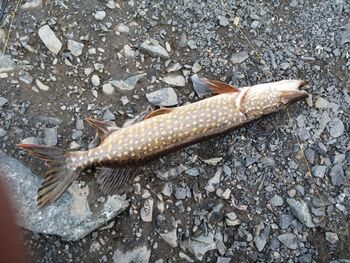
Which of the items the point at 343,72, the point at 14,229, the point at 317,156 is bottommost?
the point at 317,156

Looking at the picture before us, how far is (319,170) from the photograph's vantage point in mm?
3717

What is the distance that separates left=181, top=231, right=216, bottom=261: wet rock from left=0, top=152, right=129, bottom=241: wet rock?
55 cm

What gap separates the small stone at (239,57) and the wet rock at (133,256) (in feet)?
5.55

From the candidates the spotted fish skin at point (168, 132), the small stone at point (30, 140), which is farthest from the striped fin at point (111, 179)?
the small stone at point (30, 140)

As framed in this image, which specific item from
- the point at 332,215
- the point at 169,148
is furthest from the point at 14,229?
the point at 332,215

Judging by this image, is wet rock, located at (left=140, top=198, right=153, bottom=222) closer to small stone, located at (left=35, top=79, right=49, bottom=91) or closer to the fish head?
the fish head

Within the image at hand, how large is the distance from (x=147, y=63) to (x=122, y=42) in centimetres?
27

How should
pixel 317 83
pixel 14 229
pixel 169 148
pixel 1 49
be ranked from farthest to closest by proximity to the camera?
pixel 317 83 → pixel 1 49 → pixel 169 148 → pixel 14 229

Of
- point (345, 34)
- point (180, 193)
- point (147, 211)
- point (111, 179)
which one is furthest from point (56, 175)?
point (345, 34)

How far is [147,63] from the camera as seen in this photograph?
381 centimetres

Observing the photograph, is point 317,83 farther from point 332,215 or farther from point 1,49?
point 1,49

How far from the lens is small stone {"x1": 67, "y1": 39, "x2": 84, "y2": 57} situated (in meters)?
3.70

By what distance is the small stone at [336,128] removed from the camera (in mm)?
3797

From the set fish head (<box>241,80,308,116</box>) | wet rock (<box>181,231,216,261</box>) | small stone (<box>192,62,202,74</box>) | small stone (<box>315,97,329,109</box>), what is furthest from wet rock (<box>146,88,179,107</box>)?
small stone (<box>315,97,329,109</box>)
